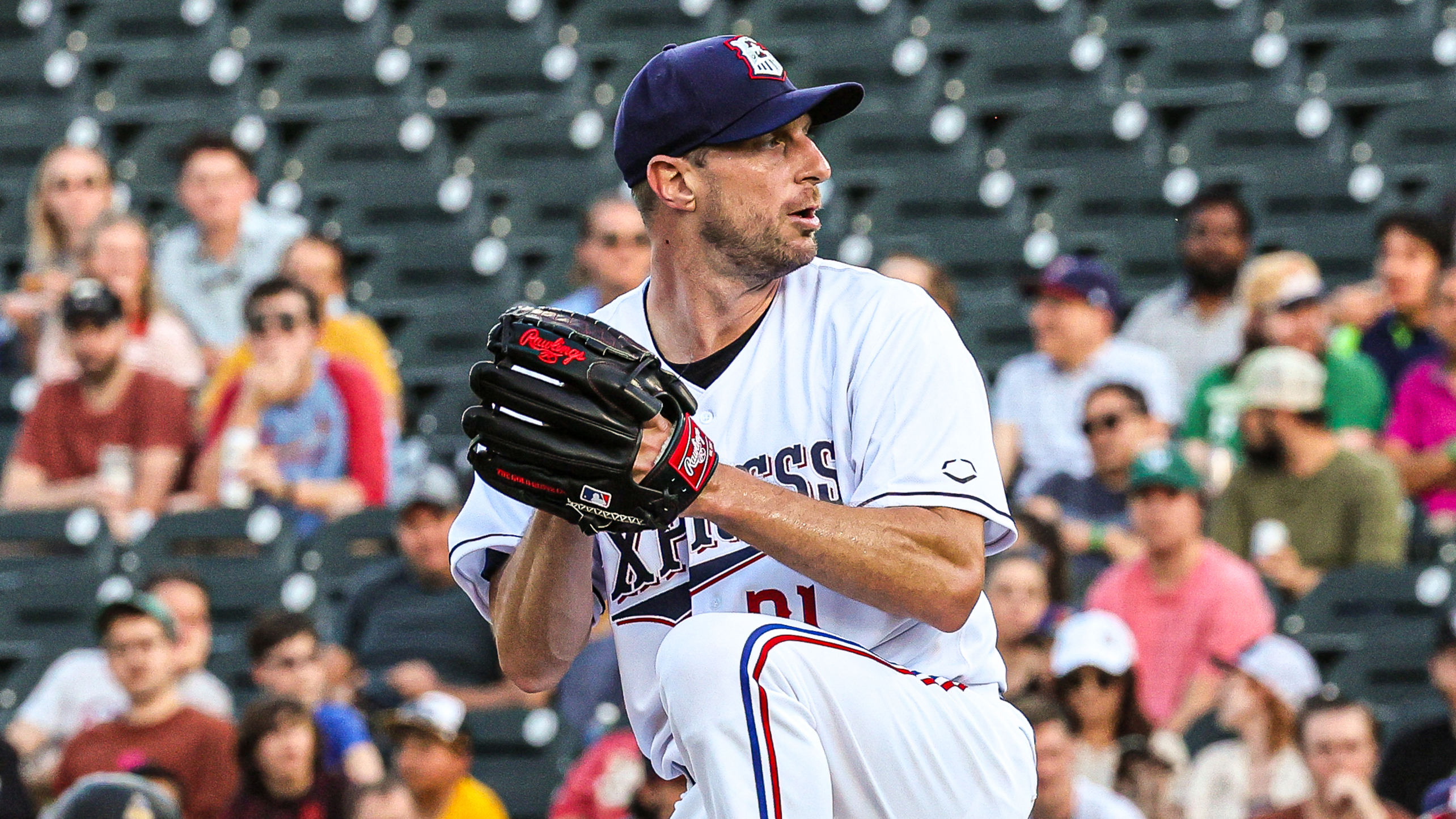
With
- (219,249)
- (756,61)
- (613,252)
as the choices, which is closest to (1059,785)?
(613,252)

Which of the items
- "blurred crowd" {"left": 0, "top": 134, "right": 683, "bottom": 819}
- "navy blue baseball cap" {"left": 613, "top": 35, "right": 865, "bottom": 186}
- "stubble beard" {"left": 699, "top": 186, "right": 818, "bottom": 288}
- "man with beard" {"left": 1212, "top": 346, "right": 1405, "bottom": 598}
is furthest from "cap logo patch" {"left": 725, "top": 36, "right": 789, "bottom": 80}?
"man with beard" {"left": 1212, "top": 346, "right": 1405, "bottom": 598}

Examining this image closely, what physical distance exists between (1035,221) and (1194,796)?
3472 millimetres

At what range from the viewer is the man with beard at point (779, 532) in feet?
8.46

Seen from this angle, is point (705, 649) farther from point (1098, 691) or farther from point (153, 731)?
point (153, 731)

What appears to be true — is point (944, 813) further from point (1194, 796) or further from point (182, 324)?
point (182, 324)

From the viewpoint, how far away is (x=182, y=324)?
8.05 m

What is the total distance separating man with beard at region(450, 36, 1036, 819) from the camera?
2.58 metres

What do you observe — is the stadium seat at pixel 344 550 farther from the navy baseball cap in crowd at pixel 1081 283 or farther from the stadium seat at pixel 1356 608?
the stadium seat at pixel 1356 608

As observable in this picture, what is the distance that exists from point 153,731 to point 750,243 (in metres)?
3.87

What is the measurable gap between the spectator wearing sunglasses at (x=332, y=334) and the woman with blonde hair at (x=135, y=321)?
0.49 feet

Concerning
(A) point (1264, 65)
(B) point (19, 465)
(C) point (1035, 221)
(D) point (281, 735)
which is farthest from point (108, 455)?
(A) point (1264, 65)

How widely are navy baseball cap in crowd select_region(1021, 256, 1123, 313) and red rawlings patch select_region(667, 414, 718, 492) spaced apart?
186 inches

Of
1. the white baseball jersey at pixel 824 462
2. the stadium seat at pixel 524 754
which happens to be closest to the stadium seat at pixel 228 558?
the stadium seat at pixel 524 754

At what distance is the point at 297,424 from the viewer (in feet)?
23.6
